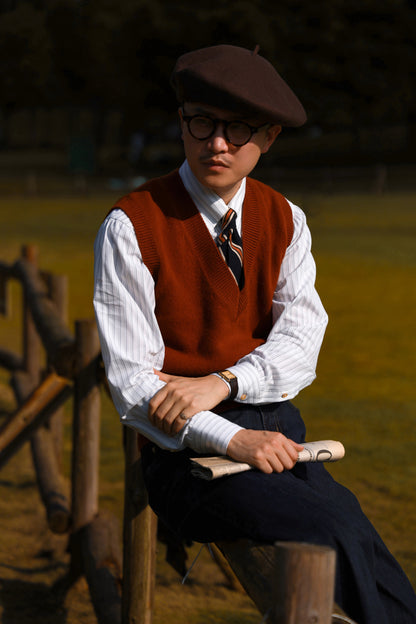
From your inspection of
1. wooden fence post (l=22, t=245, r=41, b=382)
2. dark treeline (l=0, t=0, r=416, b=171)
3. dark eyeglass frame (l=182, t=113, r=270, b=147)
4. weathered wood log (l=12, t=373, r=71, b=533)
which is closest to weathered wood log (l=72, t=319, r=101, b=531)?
weathered wood log (l=12, t=373, r=71, b=533)

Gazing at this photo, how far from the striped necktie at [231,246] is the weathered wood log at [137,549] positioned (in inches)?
32.1

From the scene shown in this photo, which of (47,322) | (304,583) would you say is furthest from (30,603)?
(304,583)

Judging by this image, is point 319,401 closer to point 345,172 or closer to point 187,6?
point 345,172

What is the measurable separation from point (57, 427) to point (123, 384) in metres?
3.54

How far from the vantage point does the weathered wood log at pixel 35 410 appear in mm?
4203

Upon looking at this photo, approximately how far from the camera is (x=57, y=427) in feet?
18.4

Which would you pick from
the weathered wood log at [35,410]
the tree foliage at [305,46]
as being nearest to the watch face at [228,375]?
the weathered wood log at [35,410]

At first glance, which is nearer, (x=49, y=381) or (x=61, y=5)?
(x=49, y=381)

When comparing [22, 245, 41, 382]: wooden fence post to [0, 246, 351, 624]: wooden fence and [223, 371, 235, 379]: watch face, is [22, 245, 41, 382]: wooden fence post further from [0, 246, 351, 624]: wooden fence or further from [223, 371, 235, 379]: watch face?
[223, 371, 235, 379]: watch face

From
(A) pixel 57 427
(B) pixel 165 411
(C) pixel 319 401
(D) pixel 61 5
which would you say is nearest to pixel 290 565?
(B) pixel 165 411

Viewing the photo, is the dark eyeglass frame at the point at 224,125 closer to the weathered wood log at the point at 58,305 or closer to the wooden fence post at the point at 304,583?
the wooden fence post at the point at 304,583

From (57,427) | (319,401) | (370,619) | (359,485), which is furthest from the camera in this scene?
(319,401)

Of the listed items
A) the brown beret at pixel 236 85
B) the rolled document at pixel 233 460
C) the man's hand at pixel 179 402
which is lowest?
the rolled document at pixel 233 460

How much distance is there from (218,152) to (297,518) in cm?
97
